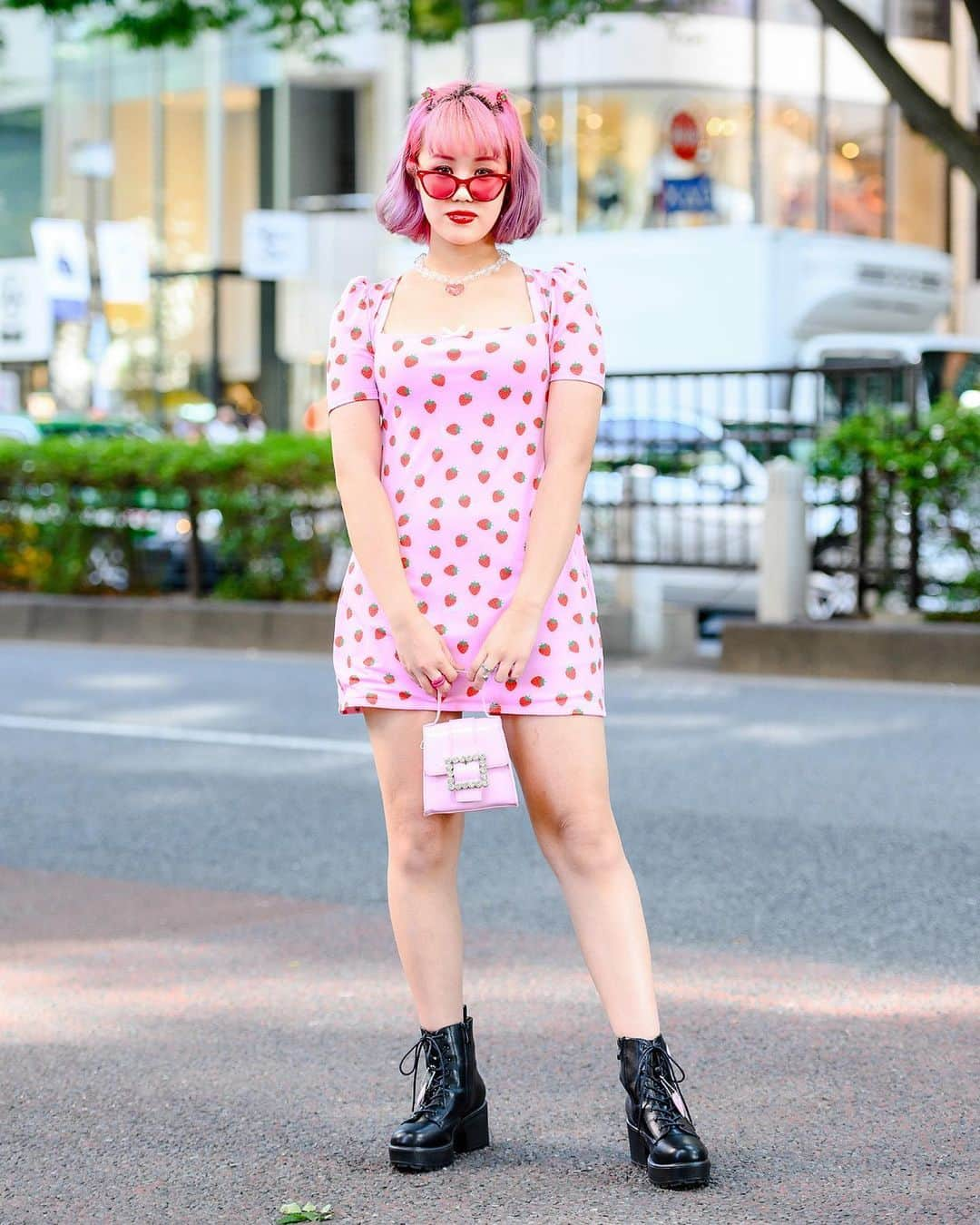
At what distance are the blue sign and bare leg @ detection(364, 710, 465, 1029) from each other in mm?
29069

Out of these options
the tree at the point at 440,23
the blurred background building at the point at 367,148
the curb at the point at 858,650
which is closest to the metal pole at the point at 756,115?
the blurred background building at the point at 367,148

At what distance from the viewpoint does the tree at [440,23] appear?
12977 mm

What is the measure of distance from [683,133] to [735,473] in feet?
67.0

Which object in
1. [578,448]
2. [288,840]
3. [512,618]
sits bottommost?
[288,840]

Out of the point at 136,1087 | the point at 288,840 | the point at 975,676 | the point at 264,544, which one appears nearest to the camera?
the point at 136,1087

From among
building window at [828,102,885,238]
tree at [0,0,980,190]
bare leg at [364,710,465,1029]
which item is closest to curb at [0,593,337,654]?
tree at [0,0,980,190]

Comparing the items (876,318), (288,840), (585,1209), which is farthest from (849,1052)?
(876,318)

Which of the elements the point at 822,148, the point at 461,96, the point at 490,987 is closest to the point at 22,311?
the point at 490,987

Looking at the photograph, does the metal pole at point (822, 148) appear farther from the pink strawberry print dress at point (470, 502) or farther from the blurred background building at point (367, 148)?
the pink strawberry print dress at point (470, 502)

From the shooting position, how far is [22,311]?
1833 centimetres

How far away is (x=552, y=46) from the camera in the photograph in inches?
1332

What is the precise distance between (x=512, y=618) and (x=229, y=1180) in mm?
1130

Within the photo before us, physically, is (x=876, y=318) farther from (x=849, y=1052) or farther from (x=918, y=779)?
(x=849, y=1052)

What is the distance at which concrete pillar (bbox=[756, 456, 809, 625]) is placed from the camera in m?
13.4
